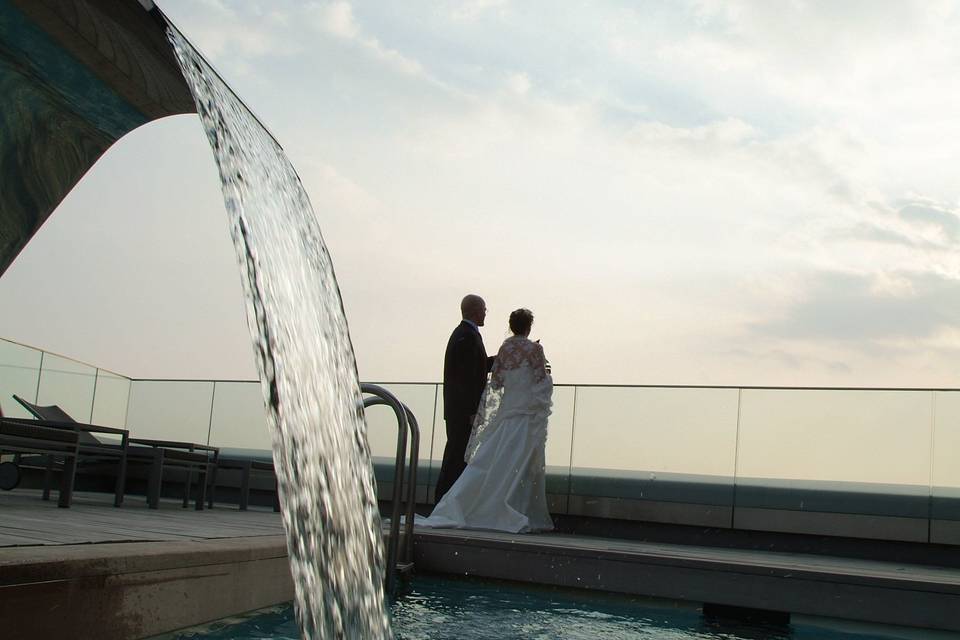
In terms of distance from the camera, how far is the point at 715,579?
491 centimetres

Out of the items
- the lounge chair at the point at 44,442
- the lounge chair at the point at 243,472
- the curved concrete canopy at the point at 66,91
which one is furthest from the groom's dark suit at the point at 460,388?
the curved concrete canopy at the point at 66,91

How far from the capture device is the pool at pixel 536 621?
3.62 m

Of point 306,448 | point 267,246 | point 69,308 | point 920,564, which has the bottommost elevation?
point 920,564

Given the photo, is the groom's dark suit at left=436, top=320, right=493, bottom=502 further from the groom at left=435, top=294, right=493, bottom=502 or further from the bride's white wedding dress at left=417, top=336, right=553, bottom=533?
the bride's white wedding dress at left=417, top=336, right=553, bottom=533

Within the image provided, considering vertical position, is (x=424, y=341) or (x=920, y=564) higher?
(x=424, y=341)

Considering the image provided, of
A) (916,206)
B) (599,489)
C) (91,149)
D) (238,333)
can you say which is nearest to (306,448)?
(91,149)

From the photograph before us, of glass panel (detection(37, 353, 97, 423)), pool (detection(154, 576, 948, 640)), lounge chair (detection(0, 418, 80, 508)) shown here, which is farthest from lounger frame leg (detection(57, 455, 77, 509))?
glass panel (detection(37, 353, 97, 423))

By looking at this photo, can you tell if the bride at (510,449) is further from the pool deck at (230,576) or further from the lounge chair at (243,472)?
the lounge chair at (243,472)

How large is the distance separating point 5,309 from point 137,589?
12603 mm

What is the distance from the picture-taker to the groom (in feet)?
27.8

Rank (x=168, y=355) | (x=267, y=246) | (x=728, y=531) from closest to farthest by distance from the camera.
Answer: (x=267, y=246)
(x=728, y=531)
(x=168, y=355)

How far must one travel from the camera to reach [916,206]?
1425 centimetres

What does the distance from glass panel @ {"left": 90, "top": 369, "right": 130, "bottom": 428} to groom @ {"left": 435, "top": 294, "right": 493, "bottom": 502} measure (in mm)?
5130

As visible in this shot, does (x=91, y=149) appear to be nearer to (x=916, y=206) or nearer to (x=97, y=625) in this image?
(x=97, y=625)
